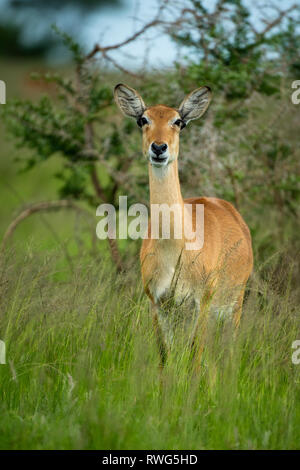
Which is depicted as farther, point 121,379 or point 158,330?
point 158,330

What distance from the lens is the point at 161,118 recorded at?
516 cm

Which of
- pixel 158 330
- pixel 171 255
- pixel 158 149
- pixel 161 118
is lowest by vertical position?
pixel 158 330

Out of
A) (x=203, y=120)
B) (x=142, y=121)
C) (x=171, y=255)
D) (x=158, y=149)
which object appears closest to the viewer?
(x=158, y=149)

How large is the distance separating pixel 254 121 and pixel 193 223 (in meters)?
2.88

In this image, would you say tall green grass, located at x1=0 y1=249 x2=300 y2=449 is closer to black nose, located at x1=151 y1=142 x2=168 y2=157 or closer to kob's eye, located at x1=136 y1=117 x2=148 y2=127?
black nose, located at x1=151 y1=142 x2=168 y2=157

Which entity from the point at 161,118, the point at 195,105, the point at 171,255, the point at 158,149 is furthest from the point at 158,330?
the point at 195,105

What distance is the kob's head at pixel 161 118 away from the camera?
4785 millimetres

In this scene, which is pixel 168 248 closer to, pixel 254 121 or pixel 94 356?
pixel 94 356

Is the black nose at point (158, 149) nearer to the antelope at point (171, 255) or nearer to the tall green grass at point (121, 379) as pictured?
the antelope at point (171, 255)

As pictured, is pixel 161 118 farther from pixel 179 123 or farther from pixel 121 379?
pixel 121 379

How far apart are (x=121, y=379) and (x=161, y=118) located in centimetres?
220

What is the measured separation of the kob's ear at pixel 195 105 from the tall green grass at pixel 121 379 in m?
1.60

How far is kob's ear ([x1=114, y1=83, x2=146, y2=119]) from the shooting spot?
5.47 m
